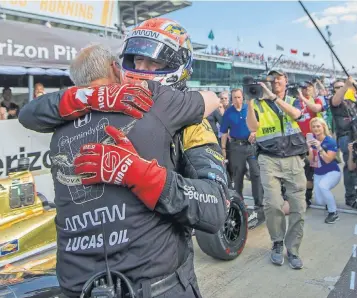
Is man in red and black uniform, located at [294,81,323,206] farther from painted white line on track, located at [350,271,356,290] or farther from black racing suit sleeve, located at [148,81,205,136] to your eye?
black racing suit sleeve, located at [148,81,205,136]

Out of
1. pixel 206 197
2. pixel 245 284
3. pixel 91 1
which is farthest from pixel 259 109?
pixel 91 1

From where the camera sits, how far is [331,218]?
519 centimetres

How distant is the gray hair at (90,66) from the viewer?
148 cm

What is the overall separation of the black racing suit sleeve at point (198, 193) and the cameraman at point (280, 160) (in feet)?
8.55

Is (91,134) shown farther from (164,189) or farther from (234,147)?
(234,147)

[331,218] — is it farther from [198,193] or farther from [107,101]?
[107,101]

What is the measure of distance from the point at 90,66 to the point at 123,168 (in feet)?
1.56

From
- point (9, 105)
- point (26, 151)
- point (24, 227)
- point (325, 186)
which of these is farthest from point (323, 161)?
point (9, 105)

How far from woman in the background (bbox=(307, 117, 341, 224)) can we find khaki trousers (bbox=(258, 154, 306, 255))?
1.67 m

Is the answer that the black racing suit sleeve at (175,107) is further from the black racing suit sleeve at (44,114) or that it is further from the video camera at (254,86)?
the video camera at (254,86)

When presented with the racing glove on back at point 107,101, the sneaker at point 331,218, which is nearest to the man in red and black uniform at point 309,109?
the sneaker at point 331,218

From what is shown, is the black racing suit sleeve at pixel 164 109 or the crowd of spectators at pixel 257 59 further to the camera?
the crowd of spectators at pixel 257 59

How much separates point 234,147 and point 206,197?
15.3ft

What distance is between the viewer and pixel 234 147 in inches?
233
